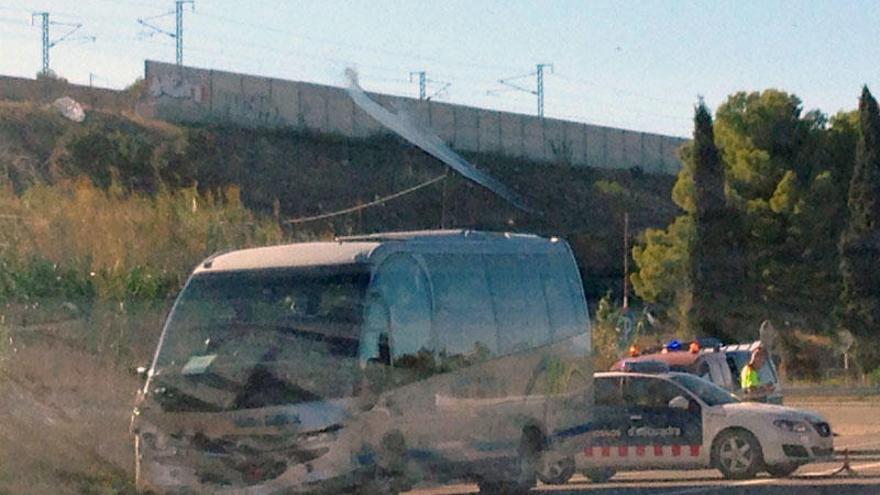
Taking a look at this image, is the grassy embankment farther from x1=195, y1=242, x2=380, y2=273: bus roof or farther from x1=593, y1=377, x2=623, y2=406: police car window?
x1=593, y1=377, x2=623, y2=406: police car window

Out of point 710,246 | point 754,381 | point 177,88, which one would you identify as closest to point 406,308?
point 754,381

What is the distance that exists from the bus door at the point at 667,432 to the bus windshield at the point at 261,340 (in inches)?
296

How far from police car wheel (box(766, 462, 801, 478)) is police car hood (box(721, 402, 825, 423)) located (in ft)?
2.05

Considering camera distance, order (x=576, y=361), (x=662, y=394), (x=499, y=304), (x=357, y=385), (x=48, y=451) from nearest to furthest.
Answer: (x=357, y=385), (x=48, y=451), (x=499, y=304), (x=576, y=361), (x=662, y=394)

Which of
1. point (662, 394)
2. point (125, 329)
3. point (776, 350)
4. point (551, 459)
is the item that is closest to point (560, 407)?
point (551, 459)

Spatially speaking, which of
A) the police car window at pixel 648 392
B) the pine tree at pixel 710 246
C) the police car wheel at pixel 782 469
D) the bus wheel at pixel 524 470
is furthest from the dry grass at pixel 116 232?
the pine tree at pixel 710 246

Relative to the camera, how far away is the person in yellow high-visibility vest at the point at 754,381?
24672mm

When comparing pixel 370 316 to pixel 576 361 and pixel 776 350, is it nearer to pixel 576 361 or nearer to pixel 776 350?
pixel 576 361

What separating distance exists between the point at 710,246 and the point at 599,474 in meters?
30.9

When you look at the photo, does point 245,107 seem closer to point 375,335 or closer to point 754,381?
point 754,381

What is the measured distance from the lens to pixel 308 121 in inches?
2554

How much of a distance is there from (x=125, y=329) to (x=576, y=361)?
19.1 feet

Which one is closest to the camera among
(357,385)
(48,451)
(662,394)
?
(357,385)

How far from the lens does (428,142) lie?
2514 inches
